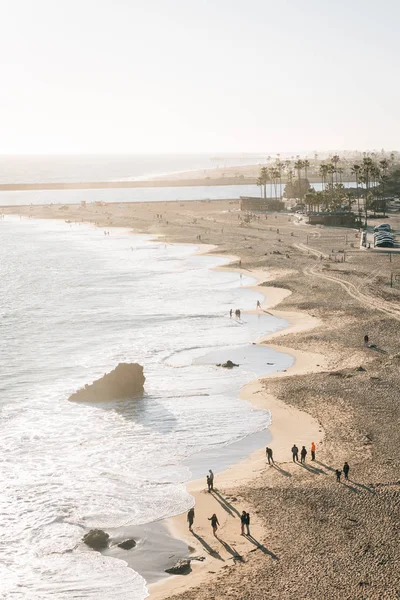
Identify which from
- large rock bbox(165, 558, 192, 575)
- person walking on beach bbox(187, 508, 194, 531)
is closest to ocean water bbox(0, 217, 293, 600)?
large rock bbox(165, 558, 192, 575)

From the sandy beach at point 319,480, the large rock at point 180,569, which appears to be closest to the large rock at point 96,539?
the sandy beach at point 319,480

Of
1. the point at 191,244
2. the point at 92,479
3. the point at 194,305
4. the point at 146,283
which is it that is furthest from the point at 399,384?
the point at 191,244

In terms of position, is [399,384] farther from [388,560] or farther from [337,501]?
[388,560]

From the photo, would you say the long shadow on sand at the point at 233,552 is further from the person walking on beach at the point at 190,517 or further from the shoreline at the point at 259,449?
the person walking on beach at the point at 190,517

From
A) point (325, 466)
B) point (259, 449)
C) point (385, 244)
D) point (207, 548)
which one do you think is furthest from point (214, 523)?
point (385, 244)

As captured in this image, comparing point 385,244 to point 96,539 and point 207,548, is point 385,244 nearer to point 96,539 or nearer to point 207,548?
point 207,548

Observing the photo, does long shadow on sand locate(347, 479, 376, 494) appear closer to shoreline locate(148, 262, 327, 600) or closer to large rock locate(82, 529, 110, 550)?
shoreline locate(148, 262, 327, 600)
